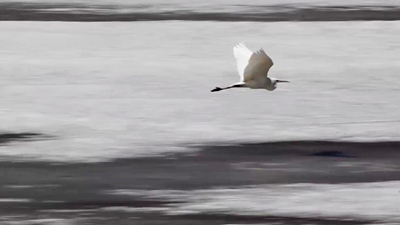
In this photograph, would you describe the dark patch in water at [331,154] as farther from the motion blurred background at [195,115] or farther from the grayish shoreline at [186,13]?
the grayish shoreline at [186,13]

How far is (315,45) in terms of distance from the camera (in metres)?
13.0

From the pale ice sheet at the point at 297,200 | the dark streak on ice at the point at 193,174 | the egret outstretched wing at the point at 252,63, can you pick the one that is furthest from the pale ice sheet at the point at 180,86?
the pale ice sheet at the point at 297,200

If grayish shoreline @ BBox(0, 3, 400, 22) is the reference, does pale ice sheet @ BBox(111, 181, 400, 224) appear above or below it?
below

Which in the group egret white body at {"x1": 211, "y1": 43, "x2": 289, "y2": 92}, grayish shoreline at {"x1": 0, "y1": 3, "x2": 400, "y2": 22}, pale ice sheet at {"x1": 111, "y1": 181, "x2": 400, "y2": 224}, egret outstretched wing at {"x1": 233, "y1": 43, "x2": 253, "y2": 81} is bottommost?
pale ice sheet at {"x1": 111, "y1": 181, "x2": 400, "y2": 224}

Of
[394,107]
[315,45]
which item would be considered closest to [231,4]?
[315,45]

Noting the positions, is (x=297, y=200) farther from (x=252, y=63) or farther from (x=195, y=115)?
(x=195, y=115)

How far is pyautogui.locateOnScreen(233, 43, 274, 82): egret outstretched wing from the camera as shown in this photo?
918cm

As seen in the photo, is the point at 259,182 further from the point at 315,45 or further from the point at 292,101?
the point at 315,45

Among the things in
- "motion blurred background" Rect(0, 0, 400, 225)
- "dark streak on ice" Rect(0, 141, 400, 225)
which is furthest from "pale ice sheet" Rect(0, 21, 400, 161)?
"dark streak on ice" Rect(0, 141, 400, 225)

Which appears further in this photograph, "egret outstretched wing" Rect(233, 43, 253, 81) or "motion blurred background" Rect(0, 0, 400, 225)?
"egret outstretched wing" Rect(233, 43, 253, 81)

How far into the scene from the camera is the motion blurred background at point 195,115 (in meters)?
7.43

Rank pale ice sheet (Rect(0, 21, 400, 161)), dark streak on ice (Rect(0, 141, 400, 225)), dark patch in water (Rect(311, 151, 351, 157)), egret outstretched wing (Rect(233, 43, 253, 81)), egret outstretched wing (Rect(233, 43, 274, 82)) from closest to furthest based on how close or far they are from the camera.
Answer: dark streak on ice (Rect(0, 141, 400, 225)), dark patch in water (Rect(311, 151, 351, 157)), egret outstretched wing (Rect(233, 43, 274, 82)), pale ice sheet (Rect(0, 21, 400, 161)), egret outstretched wing (Rect(233, 43, 253, 81))

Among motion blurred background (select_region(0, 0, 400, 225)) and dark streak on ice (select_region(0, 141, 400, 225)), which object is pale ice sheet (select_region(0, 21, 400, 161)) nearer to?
motion blurred background (select_region(0, 0, 400, 225))

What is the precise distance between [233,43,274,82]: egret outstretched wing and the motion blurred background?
440 mm
